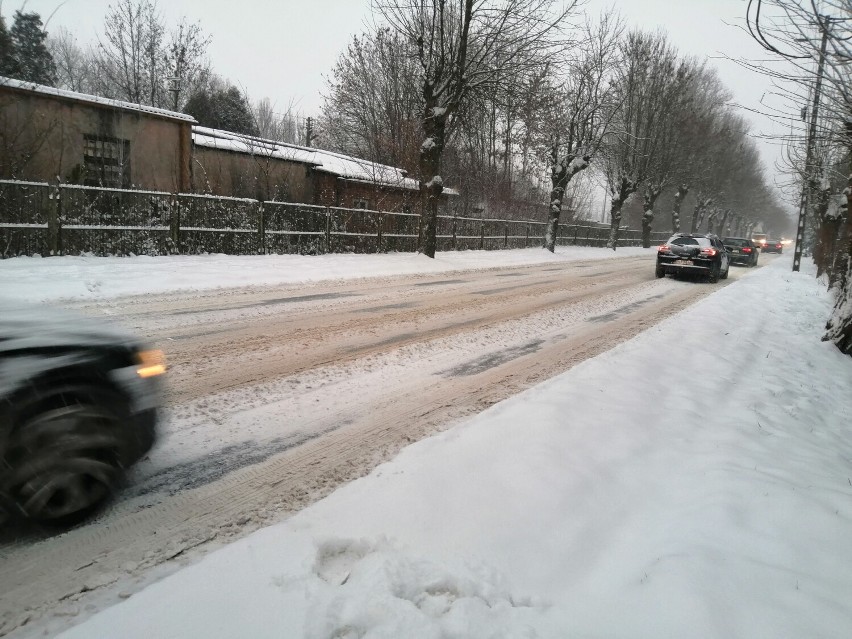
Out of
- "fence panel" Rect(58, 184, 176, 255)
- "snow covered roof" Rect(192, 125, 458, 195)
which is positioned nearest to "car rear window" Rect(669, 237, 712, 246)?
"snow covered roof" Rect(192, 125, 458, 195)

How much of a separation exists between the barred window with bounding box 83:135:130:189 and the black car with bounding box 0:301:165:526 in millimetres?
18025

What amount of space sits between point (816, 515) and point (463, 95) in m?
18.1

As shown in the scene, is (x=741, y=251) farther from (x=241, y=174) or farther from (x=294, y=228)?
(x=241, y=174)

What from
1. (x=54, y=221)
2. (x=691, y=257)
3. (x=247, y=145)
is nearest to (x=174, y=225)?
(x=54, y=221)

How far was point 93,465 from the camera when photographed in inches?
95.9

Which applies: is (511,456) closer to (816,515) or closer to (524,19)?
(816,515)

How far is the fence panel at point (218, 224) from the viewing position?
13.2 m

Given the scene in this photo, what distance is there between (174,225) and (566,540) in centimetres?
1323

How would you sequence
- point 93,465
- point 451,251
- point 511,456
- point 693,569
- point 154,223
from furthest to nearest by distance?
point 451,251
point 154,223
point 511,456
point 93,465
point 693,569

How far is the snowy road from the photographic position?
2.29 m

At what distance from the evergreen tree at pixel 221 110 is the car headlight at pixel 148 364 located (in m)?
33.1

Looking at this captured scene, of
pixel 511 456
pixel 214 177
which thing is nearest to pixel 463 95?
pixel 214 177

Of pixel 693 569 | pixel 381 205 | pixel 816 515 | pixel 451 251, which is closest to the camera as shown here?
pixel 693 569

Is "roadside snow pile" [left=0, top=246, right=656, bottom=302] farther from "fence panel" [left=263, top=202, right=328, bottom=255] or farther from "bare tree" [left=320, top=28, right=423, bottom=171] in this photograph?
"bare tree" [left=320, top=28, right=423, bottom=171]
